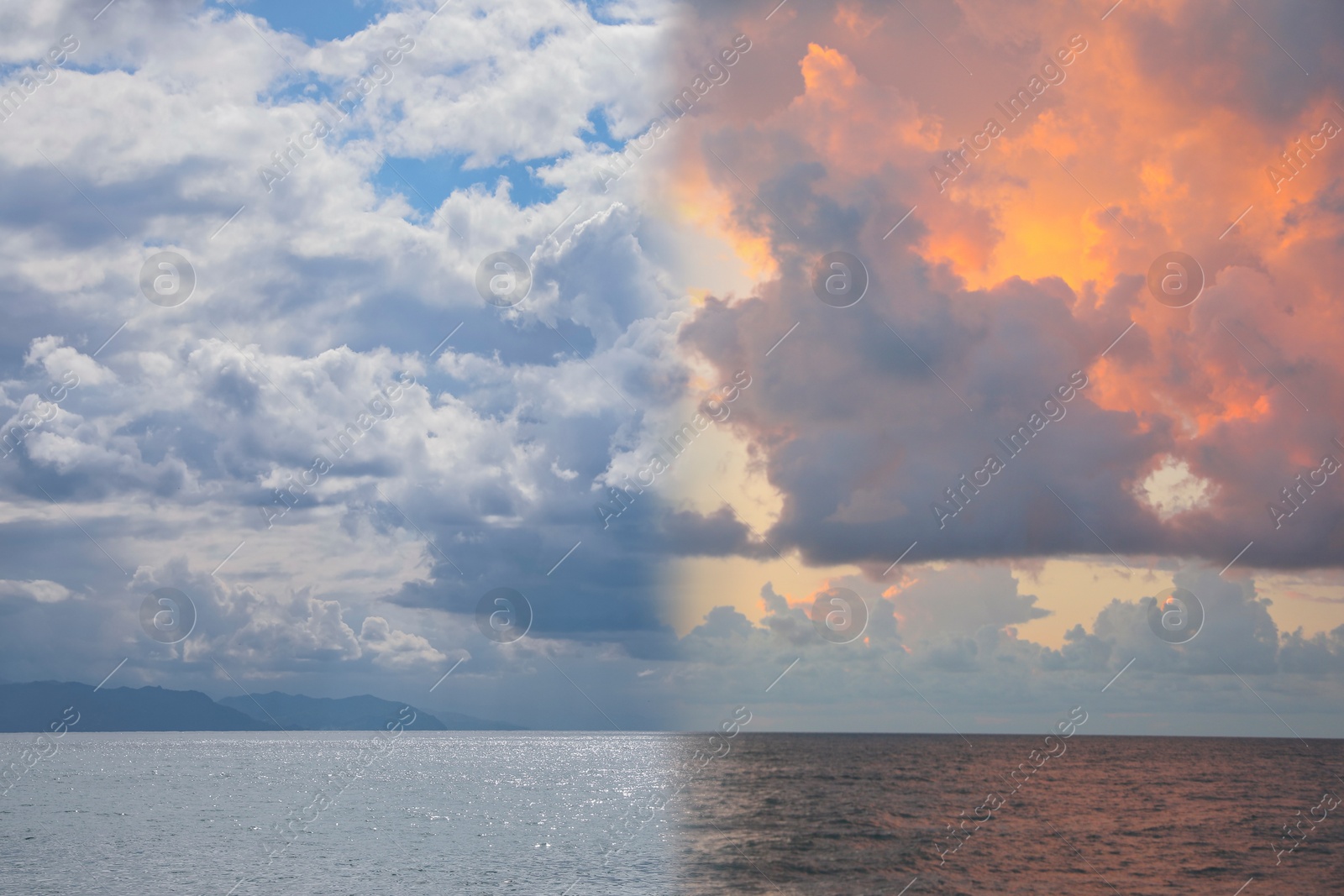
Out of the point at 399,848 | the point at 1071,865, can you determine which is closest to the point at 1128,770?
the point at 1071,865

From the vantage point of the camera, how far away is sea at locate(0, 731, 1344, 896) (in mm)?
51219

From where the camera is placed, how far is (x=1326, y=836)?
70.1 meters

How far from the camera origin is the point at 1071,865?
5491cm

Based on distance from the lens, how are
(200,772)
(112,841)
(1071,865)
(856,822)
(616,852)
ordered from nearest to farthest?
1. (1071,865)
2. (616,852)
3. (112,841)
4. (856,822)
5. (200,772)

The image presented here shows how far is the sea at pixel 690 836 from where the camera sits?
51219mm

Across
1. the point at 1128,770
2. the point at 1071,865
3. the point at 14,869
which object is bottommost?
the point at 14,869

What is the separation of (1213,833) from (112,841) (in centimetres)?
7902

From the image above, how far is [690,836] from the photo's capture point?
6812 centimetres

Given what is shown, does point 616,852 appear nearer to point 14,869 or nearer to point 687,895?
point 687,895

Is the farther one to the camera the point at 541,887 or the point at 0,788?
the point at 0,788

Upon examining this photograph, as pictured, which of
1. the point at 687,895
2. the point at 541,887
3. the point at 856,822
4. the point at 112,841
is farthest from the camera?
the point at 856,822

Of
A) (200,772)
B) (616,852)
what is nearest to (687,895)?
(616,852)

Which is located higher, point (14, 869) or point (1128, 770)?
point (1128, 770)

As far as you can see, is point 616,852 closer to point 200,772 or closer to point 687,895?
point 687,895
